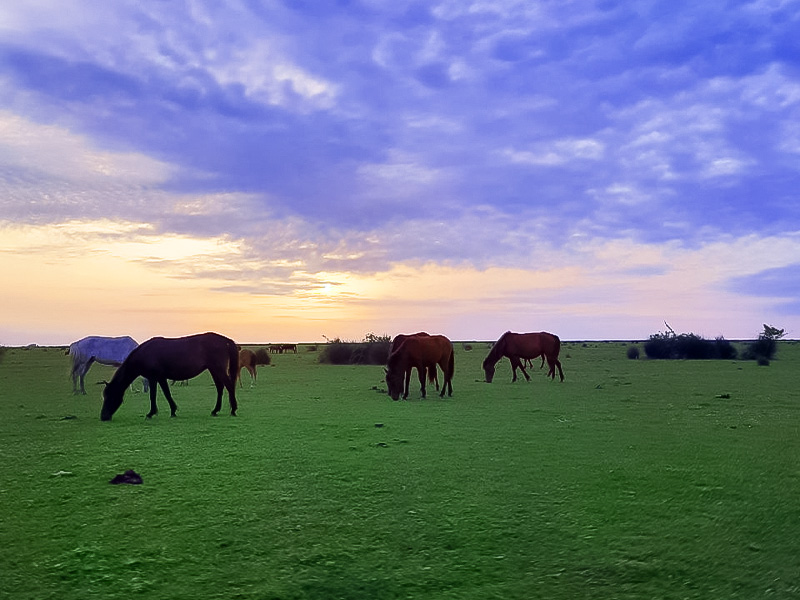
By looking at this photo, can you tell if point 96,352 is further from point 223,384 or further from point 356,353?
point 356,353

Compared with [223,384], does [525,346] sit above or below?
above

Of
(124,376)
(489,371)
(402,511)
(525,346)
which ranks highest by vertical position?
(525,346)

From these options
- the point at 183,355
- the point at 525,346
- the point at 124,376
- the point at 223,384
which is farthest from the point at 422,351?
the point at 525,346

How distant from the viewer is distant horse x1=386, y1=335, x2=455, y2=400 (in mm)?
16891

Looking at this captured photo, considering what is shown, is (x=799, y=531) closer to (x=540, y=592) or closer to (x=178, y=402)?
(x=540, y=592)

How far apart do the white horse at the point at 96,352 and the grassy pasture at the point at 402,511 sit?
403 inches

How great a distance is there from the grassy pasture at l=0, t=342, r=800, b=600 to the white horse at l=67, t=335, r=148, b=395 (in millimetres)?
10245

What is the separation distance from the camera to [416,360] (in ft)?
57.2

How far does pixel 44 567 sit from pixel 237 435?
5411 millimetres

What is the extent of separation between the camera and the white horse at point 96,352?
19844 mm

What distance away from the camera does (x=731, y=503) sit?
5434mm

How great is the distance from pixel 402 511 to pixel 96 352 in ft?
59.7

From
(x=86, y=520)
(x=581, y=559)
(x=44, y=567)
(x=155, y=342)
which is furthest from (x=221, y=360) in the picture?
(x=581, y=559)

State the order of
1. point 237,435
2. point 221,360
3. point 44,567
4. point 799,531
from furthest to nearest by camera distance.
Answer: point 221,360 < point 237,435 < point 799,531 < point 44,567
